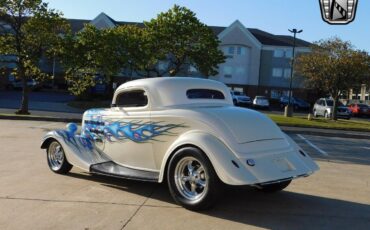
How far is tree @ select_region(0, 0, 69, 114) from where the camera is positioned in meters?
22.3

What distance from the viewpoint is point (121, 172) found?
743 centimetres

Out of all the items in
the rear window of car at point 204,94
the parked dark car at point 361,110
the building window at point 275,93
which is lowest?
the parked dark car at point 361,110

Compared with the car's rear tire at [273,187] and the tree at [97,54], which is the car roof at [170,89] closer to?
the car's rear tire at [273,187]

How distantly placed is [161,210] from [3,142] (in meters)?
8.06

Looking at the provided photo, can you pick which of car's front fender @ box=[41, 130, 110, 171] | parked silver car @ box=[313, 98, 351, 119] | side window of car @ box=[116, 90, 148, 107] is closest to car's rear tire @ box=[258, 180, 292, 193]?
side window of car @ box=[116, 90, 148, 107]

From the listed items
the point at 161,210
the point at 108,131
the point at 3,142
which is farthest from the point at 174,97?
the point at 3,142

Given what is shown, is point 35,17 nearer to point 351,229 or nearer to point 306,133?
point 306,133

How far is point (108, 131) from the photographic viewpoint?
802 cm

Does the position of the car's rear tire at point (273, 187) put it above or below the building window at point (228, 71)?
below

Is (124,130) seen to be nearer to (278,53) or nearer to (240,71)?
(240,71)

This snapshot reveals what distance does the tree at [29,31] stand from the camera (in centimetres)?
2233

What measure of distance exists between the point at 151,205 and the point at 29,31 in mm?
17934

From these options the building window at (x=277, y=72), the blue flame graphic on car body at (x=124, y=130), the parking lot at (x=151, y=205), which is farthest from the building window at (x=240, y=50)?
the blue flame graphic on car body at (x=124, y=130)

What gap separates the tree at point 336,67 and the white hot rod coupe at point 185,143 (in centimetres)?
2839
